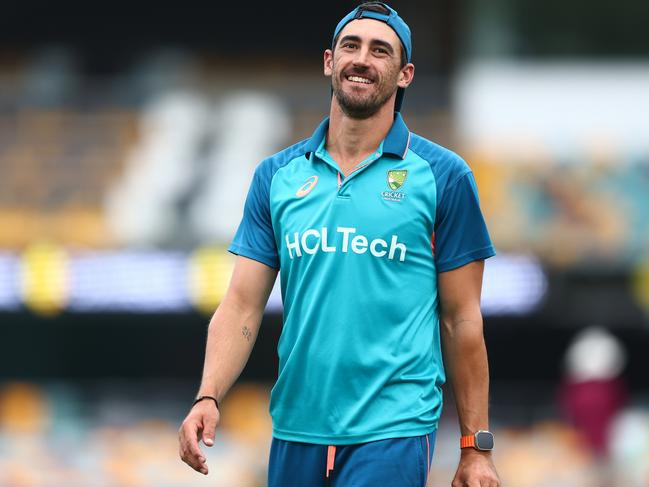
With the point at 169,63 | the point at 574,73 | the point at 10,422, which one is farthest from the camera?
the point at 169,63

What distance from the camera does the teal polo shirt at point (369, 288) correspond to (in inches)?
144

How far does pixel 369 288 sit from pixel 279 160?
20.1 inches

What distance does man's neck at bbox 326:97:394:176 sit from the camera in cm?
383

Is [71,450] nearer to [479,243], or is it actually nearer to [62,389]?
[62,389]

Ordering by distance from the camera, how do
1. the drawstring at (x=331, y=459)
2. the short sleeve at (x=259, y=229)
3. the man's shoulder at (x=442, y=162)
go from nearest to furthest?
the drawstring at (x=331, y=459) < the man's shoulder at (x=442, y=162) < the short sleeve at (x=259, y=229)

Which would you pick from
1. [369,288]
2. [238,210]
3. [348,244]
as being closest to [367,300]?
[369,288]

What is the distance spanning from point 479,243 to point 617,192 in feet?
35.9

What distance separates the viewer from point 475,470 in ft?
12.0

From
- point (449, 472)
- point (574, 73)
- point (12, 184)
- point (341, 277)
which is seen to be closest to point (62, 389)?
Result: point (12, 184)

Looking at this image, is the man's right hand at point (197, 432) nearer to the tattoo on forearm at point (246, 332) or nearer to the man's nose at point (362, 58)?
the tattoo on forearm at point (246, 332)

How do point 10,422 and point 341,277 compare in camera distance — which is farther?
point 10,422

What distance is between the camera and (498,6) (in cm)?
1809

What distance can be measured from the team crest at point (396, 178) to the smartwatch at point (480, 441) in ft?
2.24

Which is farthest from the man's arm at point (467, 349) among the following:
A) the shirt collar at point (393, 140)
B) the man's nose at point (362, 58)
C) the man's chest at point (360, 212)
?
the man's nose at point (362, 58)
